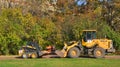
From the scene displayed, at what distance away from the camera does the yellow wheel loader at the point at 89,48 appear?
107ft

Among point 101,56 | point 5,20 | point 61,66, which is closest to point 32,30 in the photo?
point 5,20

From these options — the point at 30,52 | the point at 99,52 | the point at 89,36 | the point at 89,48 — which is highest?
the point at 89,36

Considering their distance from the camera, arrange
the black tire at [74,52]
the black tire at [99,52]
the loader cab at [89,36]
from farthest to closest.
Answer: the loader cab at [89,36], the black tire at [99,52], the black tire at [74,52]

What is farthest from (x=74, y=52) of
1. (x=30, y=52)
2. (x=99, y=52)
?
(x=30, y=52)

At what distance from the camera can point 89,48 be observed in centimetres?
3338

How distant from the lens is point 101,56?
32781 millimetres

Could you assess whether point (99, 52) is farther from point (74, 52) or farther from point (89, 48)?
point (74, 52)

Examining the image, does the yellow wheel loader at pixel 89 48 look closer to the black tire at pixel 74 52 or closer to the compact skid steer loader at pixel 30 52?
the black tire at pixel 74 52

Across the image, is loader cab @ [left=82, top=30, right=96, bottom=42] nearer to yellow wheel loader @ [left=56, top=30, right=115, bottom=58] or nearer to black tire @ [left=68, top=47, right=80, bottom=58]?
yellow wheel loader @ [left=56, top=30, right=115, bottom=58]

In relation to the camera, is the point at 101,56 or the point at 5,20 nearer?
the point at 101,56

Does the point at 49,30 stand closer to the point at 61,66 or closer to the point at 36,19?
the point at 36,19

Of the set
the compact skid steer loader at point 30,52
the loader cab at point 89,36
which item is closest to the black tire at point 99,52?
the loader cab at point 89,36

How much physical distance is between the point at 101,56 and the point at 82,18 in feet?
31.7

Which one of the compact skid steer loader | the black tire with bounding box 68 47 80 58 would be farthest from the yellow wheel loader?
the compact skid steer loader
